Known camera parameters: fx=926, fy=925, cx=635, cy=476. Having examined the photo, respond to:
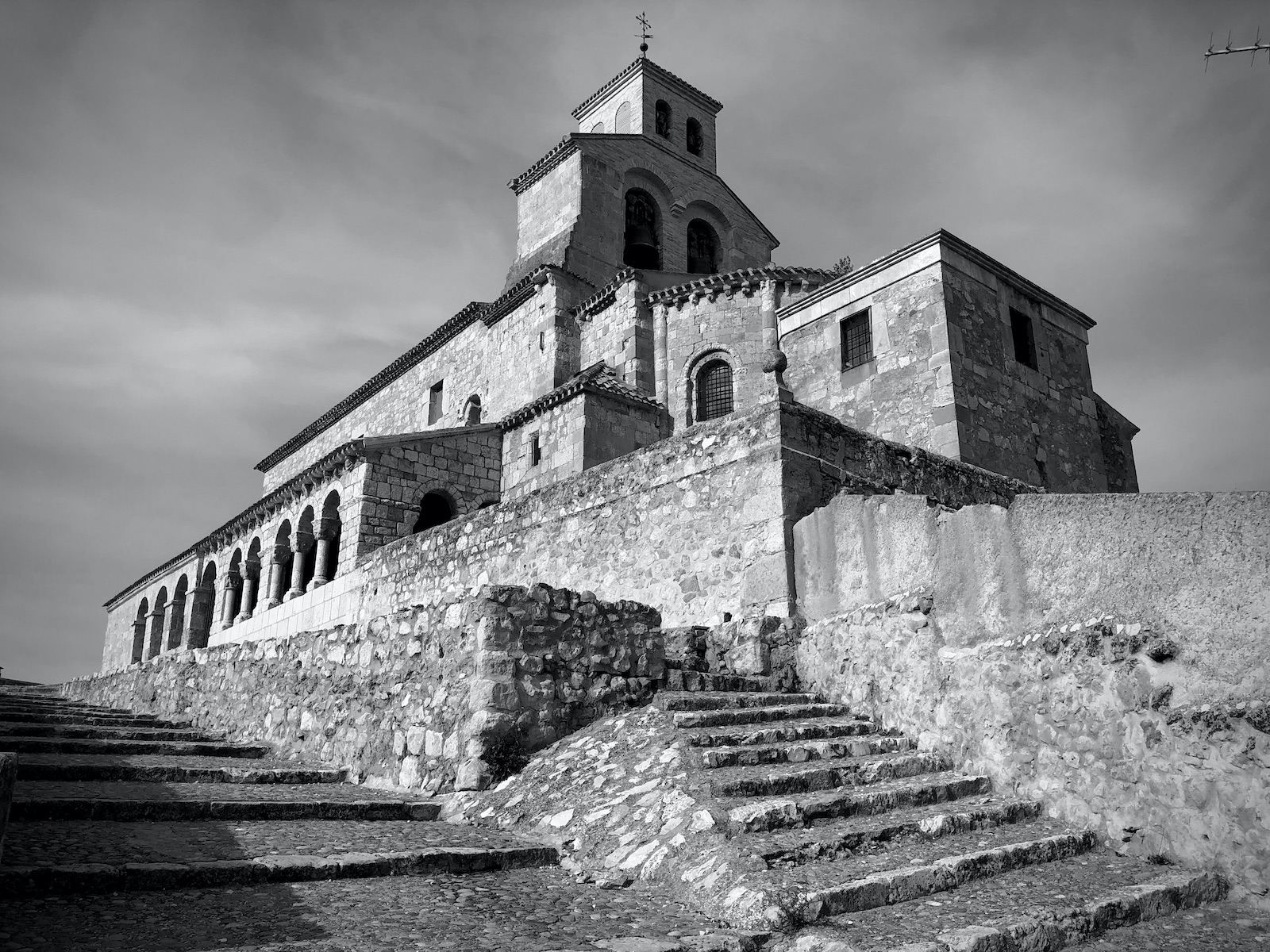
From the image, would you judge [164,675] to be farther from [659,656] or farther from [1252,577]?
[1252,577]

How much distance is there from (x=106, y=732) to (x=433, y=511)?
1298cm

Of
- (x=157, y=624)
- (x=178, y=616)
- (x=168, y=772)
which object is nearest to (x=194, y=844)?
(x=168, y=772)

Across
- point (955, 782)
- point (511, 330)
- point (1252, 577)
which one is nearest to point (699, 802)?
point (955, 782)

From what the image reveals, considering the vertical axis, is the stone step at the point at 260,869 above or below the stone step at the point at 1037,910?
above

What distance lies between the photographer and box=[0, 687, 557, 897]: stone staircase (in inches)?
157

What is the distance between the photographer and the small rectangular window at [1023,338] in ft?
54.7

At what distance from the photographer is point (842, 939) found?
3.62 meters

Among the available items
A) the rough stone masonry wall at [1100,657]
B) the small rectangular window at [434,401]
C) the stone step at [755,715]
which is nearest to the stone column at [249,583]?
the small rectangular window at [434,401]

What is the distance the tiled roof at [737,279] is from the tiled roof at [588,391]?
213cm

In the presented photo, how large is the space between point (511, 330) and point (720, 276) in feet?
24.0

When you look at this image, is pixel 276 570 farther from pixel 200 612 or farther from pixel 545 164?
pixel 545 164

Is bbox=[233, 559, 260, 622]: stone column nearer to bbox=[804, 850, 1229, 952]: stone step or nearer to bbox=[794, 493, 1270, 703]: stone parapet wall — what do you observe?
bbox=[794, 493, 1270, 703]: stone parapet wall

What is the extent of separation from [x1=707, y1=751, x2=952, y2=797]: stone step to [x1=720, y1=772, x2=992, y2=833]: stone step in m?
0.07

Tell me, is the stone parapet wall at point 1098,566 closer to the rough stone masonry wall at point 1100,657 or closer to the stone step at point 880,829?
the rough stone masonry wall at point 1100,657
